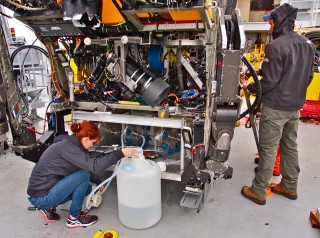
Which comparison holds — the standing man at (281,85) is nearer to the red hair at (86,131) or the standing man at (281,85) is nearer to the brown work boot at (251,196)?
the brown work boot at (251,196)

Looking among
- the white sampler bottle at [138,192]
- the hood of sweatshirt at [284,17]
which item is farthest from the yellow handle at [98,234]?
the hood of sweatshirt at [284,17]

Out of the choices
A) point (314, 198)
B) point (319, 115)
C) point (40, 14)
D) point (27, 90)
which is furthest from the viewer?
point (319, 115)

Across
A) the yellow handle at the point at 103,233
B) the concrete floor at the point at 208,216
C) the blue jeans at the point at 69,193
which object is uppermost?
the blue jeans at the point at 69,193

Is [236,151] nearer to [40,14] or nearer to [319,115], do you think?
[319,115]

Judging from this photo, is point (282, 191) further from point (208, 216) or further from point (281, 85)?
point (281, 85)

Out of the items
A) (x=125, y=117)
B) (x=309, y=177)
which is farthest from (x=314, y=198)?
(x=125, y=117)

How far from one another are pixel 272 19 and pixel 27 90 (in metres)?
4.34

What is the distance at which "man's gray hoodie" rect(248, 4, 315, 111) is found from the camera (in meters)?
2.12

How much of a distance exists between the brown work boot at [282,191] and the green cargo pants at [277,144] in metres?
0.03

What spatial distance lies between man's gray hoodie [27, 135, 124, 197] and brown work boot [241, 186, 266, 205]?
1.35 meters

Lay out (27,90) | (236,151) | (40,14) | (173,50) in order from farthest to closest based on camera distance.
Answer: (27,90), (236,151), (173,50), (40,14)

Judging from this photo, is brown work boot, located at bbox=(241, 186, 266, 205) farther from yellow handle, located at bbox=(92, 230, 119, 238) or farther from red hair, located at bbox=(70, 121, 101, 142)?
red hair, located at bbox=(70, 121, 101, 142)

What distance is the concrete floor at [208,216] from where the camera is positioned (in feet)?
6.73

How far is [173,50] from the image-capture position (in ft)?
9.04
